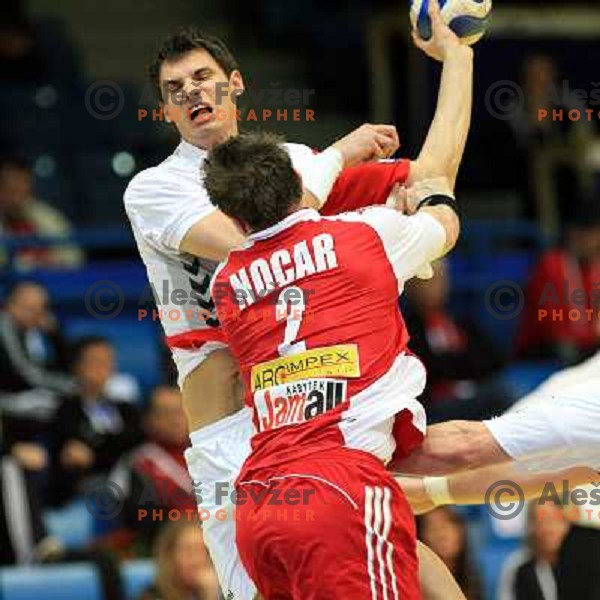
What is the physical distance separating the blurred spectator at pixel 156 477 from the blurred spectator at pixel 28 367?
727 mm

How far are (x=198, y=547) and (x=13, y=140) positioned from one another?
5635 mm

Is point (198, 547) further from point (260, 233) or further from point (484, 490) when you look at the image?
point (260, 233)

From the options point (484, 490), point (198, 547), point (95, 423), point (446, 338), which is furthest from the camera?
point (446, 338)

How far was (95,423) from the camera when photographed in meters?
12.0

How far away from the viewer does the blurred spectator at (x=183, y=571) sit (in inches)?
393

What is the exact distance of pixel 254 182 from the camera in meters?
6.41

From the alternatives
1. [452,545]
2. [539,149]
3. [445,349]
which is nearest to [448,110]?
[452,545]

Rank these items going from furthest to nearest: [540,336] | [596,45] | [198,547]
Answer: [596,45], [540,336], [198,547]

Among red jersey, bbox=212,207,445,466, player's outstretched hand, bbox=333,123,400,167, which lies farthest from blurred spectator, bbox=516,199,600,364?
red jersey, bbox=212,207,445,466

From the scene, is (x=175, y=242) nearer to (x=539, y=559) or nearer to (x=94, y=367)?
(x=539, y=559)

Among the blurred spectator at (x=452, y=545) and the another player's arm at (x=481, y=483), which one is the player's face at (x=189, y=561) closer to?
the blurred spectator at (x=452, y=545)

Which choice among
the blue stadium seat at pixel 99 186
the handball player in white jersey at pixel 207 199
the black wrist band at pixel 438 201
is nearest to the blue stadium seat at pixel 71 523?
the blue stadium seat at pixel 99 186

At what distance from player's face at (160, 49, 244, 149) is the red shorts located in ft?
4.57

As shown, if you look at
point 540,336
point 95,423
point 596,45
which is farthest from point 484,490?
point 596,45
